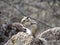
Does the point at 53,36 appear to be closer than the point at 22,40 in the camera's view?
No

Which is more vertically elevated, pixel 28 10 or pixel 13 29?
pixel 28 10

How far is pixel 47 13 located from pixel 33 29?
1377 cm

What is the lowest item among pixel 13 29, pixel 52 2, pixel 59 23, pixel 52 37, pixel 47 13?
pixel 52 37

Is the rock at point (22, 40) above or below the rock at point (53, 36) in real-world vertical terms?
below

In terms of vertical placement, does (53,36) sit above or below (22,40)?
above

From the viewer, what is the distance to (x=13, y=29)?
265 inches

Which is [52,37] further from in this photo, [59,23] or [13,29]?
[59,23]

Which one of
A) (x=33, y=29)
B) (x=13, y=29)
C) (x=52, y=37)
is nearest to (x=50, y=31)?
(x=52, y=37)

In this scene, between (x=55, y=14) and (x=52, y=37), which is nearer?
(x=52, y=37)

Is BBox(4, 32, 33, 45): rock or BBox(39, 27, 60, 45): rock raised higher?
BBox(39, 27, 60, 45): rock

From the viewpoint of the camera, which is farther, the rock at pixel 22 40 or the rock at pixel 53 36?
the rock at pixel 53 36

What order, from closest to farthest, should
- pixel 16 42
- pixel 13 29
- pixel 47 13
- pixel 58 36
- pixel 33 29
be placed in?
pixel 16 42 → pixel 58 36 → pixel 13 29 → pixel 33 29 → pixel 47 13

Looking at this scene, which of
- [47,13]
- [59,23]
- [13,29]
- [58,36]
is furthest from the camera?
[47,13]

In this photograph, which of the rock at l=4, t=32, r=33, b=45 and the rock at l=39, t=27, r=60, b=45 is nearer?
the rock at l=4, t=32, r=33, b=45
